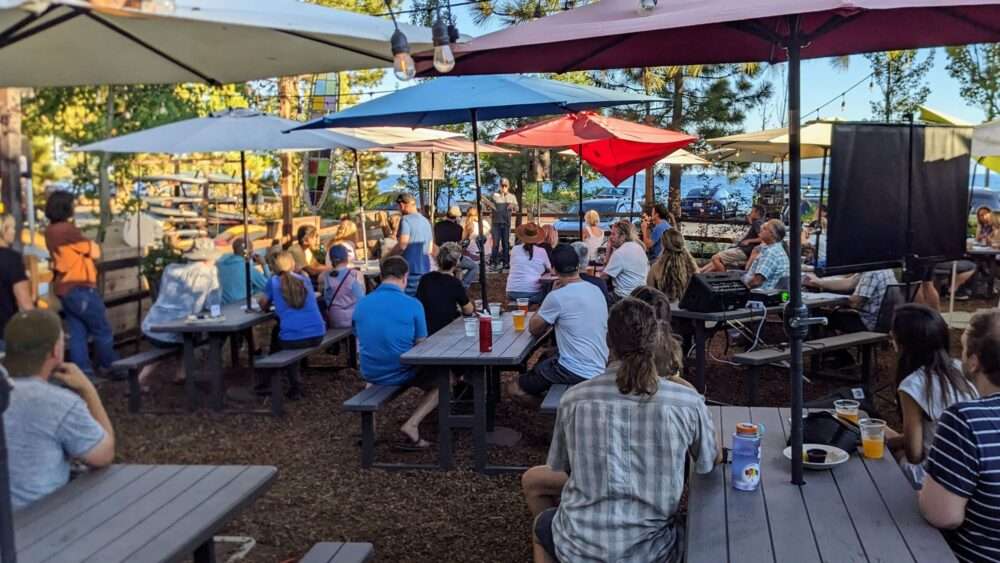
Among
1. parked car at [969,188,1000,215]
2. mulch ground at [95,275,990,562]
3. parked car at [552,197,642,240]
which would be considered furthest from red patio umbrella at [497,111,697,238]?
parked car at [969,188,1000,215]

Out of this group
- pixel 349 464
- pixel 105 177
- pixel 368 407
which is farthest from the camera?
pixel 105 177

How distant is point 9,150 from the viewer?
762cm

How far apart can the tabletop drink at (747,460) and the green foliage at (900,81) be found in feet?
61.4

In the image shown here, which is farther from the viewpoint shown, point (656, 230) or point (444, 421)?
point (656, 230)

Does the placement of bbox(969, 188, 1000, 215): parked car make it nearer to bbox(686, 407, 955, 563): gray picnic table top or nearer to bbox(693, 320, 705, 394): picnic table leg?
bbox(693, 320, 705, 394): picnic table leg

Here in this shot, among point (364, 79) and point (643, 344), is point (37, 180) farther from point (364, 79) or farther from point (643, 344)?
point (643, 344)

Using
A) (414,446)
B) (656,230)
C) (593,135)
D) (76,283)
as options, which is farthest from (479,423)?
(656,230)

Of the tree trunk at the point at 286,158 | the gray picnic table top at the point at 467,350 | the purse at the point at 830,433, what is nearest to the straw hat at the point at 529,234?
the gray picnic table top at the point at 467,350

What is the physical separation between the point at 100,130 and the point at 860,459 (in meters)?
10.9

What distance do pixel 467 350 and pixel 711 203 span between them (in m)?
14.8

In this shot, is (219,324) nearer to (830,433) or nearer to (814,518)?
(830,433)

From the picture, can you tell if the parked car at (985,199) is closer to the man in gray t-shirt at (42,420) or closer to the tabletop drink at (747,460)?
the tabletop drink at (747,460)

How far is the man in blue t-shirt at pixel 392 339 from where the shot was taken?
17.1 ft

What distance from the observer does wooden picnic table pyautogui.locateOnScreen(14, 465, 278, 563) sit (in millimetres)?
2244
